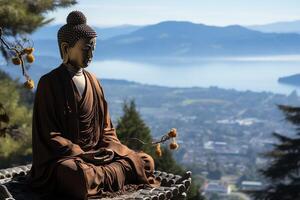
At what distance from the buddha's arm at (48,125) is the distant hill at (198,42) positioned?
143433 millimetres

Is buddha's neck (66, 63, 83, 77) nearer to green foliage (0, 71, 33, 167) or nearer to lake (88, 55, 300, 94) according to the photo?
green foliage (0, 71, 33, 167)

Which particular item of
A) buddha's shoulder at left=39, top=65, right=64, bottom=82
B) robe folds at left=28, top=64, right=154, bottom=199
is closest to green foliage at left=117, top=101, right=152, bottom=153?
robe folds at left=28, top=64, right=154, bottom=199

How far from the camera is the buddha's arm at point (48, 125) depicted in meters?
5.60

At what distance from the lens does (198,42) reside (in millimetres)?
163750

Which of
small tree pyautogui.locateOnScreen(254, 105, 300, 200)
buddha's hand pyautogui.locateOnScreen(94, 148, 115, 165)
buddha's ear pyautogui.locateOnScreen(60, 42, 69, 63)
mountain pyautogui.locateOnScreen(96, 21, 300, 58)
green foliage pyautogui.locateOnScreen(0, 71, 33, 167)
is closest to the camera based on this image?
buddha's hand pyautogui.locateOnScreen(94, 148, 115, 165)

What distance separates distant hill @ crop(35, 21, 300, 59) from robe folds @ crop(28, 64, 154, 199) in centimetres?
14325

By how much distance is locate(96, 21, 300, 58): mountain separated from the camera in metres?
155

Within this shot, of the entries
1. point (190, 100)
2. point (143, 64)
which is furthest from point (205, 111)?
point (143, 64)

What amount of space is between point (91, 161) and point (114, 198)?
42 centimetres

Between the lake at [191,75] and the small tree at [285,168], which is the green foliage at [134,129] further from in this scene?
the lake at [191,75]

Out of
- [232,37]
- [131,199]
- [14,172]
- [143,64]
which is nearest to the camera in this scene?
[131,199]

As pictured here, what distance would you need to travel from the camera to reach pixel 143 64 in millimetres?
185750

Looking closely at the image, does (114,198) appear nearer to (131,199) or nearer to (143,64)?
(131,199)

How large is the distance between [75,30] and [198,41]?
6280 inches
